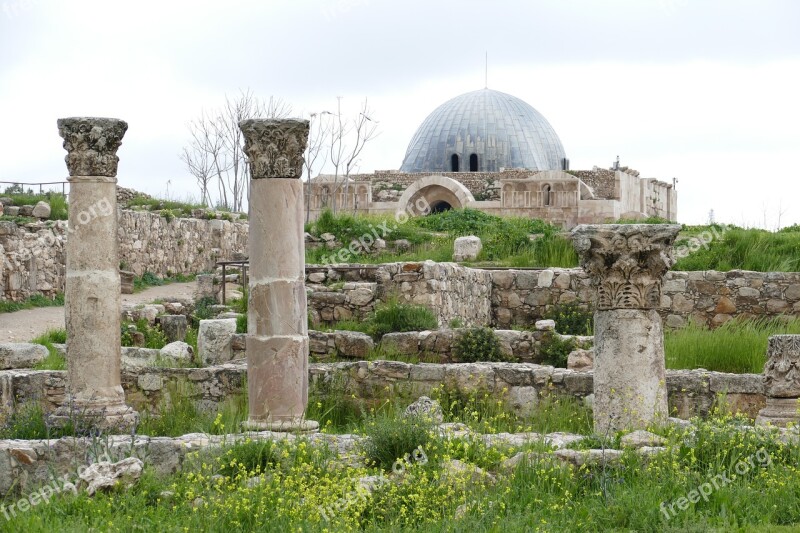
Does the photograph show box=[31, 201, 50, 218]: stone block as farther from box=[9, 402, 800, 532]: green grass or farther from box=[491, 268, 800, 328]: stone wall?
box=[9, 402, 800, 532]: green grass

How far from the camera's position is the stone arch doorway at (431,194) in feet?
119

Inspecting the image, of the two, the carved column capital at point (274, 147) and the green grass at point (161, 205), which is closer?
the carved column capital at point (274, 147)

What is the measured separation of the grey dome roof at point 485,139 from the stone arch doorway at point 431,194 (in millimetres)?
8160

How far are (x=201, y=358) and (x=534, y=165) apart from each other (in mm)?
31200

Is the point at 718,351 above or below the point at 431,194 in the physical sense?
below

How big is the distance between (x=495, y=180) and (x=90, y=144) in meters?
27.9

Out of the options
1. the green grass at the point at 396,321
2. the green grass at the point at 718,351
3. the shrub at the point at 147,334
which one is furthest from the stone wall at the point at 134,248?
the green grass at the point at 718,351

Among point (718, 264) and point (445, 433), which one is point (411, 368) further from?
point (718, 264)

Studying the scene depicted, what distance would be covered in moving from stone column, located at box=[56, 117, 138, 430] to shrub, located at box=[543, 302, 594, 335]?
27.4 ft

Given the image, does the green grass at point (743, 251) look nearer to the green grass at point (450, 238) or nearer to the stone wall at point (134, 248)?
the green grass at point (450, 238)

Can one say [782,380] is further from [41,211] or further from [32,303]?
[41,211]

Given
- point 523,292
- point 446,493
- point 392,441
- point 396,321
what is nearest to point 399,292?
point 396,321

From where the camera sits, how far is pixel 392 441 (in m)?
9.27

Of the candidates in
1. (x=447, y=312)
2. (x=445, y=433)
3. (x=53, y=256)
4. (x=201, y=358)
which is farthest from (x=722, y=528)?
(x=53, y=256)
